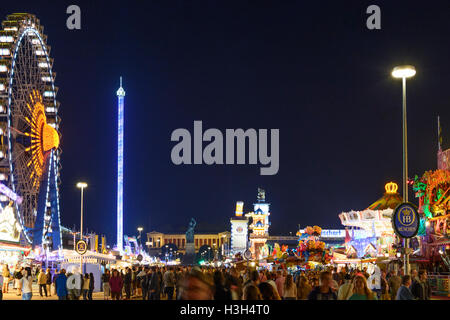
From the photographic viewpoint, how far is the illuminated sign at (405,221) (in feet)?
53.6

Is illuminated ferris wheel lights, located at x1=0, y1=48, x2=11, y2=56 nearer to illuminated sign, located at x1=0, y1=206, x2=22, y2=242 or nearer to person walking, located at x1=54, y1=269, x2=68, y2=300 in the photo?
illuminated sign, located at x1=0, y1=206, x2=22, y2=242

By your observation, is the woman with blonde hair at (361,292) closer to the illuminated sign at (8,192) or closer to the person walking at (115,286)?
the person walking at (115,286)

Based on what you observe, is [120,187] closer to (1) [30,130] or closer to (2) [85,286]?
(1) [30,130]

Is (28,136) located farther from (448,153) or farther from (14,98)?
(448,153)

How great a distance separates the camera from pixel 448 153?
47.8m

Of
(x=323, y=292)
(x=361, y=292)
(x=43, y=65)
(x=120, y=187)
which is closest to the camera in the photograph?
(x=361, y=292)

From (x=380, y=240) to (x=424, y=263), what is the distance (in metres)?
5.07

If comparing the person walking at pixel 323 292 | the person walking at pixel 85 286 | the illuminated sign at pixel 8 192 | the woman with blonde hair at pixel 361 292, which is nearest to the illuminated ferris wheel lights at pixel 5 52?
the illuminated sign at pixel 8 192

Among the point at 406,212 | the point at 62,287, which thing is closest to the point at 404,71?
the point at 406,212

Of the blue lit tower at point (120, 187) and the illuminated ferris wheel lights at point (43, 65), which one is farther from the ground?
the illuminated ferris wheel lights at point (43, 65)

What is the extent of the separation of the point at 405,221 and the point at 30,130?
3981cm

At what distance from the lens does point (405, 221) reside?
1645 centimetres

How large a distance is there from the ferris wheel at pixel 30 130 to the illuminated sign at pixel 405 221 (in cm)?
3335

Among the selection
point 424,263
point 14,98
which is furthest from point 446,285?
point 14,98
